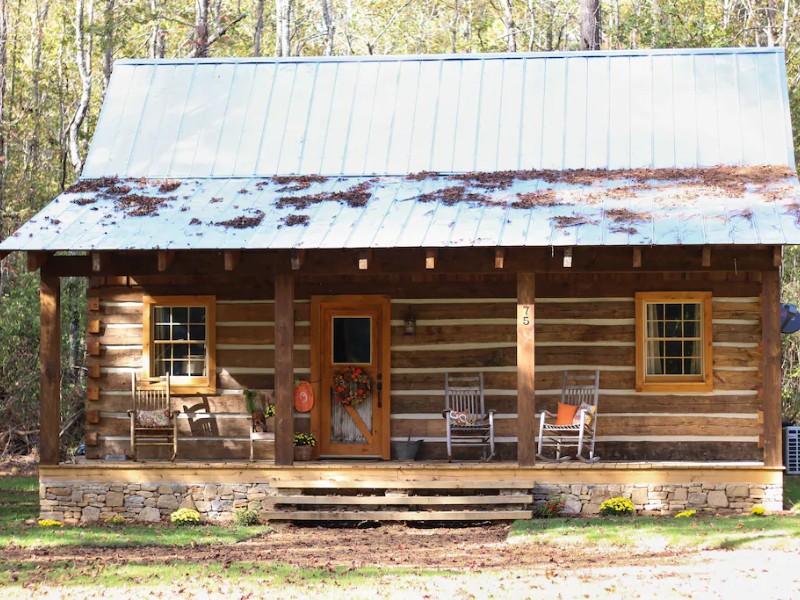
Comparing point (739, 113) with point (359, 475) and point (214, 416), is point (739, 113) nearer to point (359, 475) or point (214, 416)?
point (359, 475)

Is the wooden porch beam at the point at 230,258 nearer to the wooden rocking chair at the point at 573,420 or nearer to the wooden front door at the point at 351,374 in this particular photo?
the wooden front door at the point at 351,374

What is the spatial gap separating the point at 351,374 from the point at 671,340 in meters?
3.92

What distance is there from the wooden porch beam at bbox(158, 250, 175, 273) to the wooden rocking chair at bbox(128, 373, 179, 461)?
194 cm

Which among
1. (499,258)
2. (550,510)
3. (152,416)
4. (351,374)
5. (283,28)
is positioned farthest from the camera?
(283,28)

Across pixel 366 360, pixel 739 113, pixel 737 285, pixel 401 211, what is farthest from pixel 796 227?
pixel 366 360

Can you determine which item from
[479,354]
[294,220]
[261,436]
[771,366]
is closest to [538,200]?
[479,354]

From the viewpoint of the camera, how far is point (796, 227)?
38.2 ft

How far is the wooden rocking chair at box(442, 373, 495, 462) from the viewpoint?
13.1 m

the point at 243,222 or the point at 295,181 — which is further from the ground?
the point at 295,181

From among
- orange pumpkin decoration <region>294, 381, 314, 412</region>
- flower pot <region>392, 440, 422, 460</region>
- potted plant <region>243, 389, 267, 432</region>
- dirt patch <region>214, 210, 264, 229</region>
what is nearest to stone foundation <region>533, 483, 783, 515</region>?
flower pot <region>392, 440, 422, 460</region>

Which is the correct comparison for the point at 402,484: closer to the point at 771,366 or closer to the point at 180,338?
the point at 180,338

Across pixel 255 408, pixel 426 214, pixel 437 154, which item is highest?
pixel 437 154

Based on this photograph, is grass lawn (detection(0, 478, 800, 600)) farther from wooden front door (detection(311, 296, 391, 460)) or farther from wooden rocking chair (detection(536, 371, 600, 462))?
wooden front door (detection(311, 296, 391, 460))

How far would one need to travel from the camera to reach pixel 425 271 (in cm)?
1265
